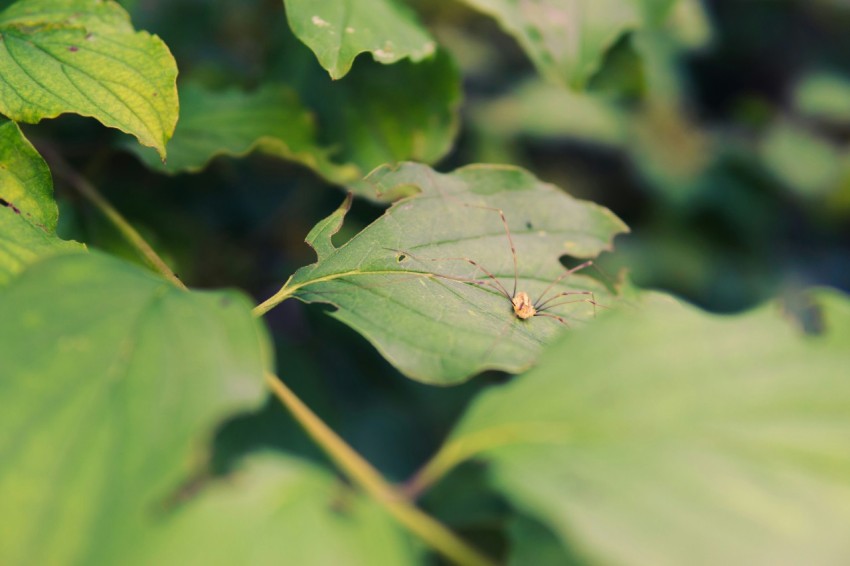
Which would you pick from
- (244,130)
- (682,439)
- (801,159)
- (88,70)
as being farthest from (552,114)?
(682,439)

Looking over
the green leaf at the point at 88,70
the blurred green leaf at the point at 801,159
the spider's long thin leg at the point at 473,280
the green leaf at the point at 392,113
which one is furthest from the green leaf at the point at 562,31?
the blurred green leaf at the point at 801,159

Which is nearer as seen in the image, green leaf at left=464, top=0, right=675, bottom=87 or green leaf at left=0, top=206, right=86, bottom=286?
green leaf at left=0, top=206, right=86, bottom=286

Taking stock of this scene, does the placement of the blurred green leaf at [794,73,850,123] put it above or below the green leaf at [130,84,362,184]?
below

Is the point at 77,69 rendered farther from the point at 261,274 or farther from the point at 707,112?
the point at 707,112

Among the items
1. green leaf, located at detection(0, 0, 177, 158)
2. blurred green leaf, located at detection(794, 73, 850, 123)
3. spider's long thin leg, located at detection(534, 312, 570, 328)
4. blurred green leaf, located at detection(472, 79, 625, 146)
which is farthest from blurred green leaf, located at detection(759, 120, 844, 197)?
green leaf, located at detection(0, 0, 177, 158)

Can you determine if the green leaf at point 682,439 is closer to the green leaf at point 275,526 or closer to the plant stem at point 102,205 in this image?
the green leaf at point 275,526

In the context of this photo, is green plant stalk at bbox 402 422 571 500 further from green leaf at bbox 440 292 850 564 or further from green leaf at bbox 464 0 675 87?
green leaf at bbox 464 0 675 87

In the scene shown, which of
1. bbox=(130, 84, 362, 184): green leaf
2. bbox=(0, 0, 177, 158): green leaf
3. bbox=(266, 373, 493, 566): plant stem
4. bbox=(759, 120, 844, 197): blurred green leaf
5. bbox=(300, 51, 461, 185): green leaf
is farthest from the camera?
bbox=(759, 120, 844, 197): blurred green leaf
